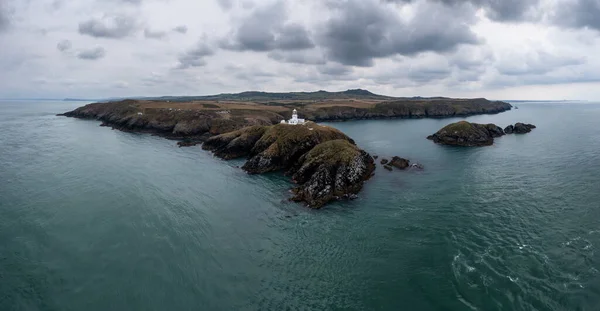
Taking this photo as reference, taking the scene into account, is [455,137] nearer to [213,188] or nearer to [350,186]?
[350,186]

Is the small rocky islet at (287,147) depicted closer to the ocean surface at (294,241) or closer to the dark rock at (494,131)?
the ocean surface at (294,241)

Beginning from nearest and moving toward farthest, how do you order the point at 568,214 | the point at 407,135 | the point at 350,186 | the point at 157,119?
the point at 568,214 < the point at 350,186 < the point at 407,135 < the point at 157,119

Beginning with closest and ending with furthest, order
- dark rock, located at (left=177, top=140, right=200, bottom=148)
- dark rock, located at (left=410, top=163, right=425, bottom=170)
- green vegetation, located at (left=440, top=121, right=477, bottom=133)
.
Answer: dark rock, located at (left=410, top=163, right=425, bottom=170)
dark rock, located at (left=177, top=140, right=200, bottom=148)
green vegetation, located at (left=440, top=121, right=477, bottom=133)

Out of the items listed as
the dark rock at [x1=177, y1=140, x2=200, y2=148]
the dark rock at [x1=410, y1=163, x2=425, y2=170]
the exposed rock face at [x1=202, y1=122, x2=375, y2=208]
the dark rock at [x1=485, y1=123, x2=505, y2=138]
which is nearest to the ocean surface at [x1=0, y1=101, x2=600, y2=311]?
the dark rock at [x1=410, y1=163, x2=425, y2=170]

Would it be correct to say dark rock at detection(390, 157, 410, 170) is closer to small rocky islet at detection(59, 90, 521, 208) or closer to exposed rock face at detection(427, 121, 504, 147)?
small rocky islet at detection(59, 90, 521, 208)

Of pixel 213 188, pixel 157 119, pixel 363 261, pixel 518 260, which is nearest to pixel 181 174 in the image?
pixel 213 188

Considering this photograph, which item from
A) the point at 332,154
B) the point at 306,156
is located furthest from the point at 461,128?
the point at 306,156

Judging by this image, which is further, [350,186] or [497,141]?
[497,141]
